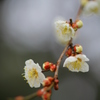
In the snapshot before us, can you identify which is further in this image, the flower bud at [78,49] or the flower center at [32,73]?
the flower center at [32,73]

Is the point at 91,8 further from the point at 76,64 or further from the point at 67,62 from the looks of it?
the point at 67,62

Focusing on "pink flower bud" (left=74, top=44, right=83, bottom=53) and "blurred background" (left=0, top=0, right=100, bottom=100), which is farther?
"blurred background" (left=0, top=0, right=100, bottom=100)

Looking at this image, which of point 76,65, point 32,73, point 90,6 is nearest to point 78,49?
point 76,65

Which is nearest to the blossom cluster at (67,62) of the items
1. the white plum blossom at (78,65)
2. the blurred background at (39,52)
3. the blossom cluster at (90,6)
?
the white plum blossom at (78,65)

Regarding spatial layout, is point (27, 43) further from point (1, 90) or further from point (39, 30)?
point (1, 90)

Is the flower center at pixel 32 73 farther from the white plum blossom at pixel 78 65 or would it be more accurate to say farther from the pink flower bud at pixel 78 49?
the pink flower bud at pixel 78 49

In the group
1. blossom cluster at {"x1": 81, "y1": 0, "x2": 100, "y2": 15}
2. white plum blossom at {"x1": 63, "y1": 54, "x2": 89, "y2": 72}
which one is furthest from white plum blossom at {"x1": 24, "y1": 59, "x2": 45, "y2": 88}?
blossom cluster at {"x1": 81, "y1": 0, "x2": 100, "y2": 15}

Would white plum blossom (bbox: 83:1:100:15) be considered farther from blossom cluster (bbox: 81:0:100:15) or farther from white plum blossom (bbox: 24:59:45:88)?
white plum blossom (bbox: 24:59:45:88)
